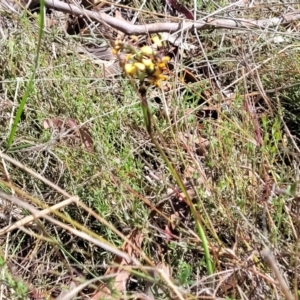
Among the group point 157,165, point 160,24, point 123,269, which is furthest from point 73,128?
point 160,24

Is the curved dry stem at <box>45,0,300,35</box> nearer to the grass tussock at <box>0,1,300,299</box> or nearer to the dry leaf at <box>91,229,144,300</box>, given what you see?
the grass tussock at <box>0,1,300,299</box>

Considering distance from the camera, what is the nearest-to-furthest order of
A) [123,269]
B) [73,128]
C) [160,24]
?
1. [123,269]
2. [73,128]
3. [160,24]

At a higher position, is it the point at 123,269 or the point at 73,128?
the point at 73,128

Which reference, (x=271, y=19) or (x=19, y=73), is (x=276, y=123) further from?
(x=19, y=73)

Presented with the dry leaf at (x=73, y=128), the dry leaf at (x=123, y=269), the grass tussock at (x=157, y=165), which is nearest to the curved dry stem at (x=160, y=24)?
the grass tussock at (x=157, y=165)

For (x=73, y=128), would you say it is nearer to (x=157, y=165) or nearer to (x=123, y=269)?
(x=157, y=165)

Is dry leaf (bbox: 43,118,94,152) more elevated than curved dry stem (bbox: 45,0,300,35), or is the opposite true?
curved dry stem (bbox: 45,0,300,35)

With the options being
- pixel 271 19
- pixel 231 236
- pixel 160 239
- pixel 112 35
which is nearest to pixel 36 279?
pixel 160 239

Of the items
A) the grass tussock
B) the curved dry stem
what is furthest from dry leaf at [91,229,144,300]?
the curved dry stem

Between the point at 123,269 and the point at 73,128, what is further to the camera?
the point at 73,128
